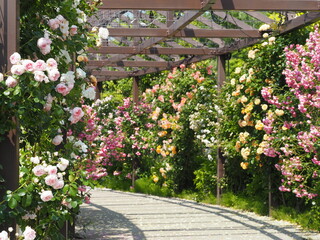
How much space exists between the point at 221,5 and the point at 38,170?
11.4ft

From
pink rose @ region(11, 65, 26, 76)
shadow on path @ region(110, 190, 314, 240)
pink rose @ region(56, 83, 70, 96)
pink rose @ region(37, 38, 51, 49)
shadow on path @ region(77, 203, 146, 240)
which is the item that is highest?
pink rose @ region(37, 38, 51, 49)

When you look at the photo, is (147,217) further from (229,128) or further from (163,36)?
(163,36)

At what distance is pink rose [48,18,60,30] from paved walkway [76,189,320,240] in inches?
145

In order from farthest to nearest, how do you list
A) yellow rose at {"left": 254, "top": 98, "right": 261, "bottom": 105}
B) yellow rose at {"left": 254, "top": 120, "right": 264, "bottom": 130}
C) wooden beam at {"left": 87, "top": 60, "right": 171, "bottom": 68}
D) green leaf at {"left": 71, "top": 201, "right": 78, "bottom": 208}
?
wooden beam at {"left": 87, "top": 60, "right": 171, "bottom": 68} → yellow rose at {"left": 254, "top": 98, "right": 261, "bottom": 105} → yellow rose at {"left": 254, "top": 120, "right": 264, "bottom": 130} → green leaf at {"left": 71, "top": 201, "right": 78, "bottom": 208}

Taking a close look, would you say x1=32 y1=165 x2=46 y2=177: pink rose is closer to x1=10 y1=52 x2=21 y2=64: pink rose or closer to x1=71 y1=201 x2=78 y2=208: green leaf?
x1=71 y1=201 x2=78 y2=208: green leaf

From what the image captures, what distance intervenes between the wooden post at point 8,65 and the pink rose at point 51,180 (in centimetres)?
22

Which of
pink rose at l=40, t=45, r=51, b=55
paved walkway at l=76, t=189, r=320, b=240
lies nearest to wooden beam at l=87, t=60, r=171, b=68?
paved walkway at l=76, t=189, r=320, b=240

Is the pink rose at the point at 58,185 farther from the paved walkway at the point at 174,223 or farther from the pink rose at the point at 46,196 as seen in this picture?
the paved walkway at the point at 174,223

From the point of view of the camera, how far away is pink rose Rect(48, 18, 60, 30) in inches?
143

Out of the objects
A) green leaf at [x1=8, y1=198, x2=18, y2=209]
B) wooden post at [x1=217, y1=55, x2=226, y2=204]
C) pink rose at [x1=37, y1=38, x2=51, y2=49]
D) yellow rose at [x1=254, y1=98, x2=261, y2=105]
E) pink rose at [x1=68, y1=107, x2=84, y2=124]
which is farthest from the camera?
wooden post at [x1=217, y1=55, x2=226, y2=204]

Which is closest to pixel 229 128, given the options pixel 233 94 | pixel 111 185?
pixel 233 94

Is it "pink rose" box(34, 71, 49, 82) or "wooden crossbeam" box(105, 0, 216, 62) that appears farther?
"wooden crossbeam" box(105, 0, 216, 62)

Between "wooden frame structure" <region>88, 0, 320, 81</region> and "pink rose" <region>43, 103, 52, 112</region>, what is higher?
"wooden frame structure" <region>88, 0, 320, 81</region>

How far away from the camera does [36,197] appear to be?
3305 millimetres
